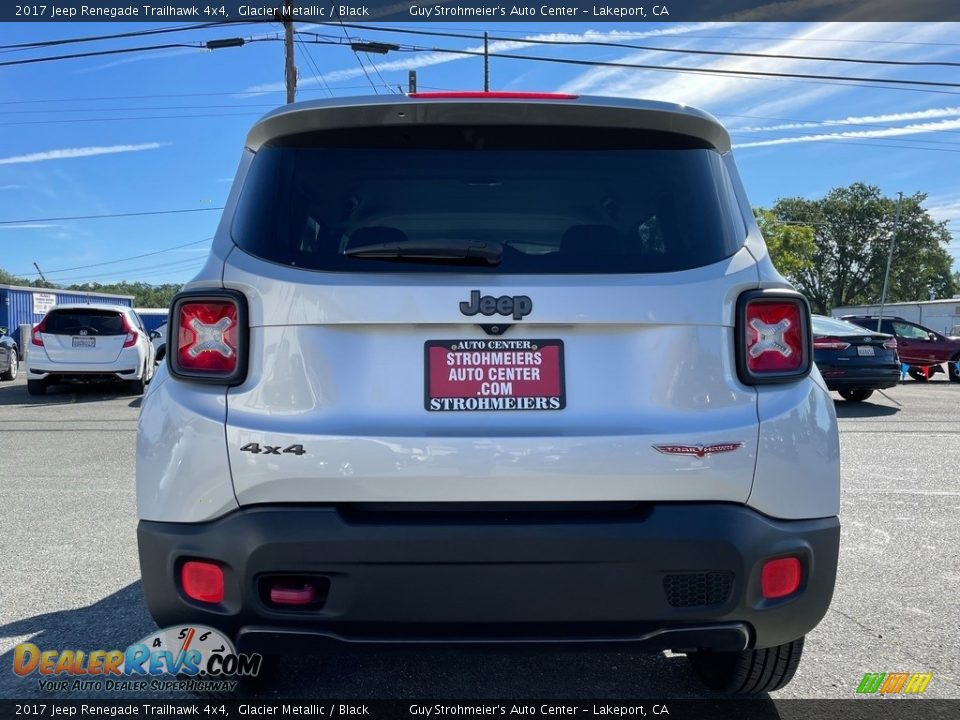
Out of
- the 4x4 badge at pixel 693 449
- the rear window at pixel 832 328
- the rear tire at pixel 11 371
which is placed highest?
the 4x4 badge at pixel 693 449

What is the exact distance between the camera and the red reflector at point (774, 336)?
216cm

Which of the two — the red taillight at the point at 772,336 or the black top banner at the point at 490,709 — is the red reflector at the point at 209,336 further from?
the red taillight at the point at 772,336

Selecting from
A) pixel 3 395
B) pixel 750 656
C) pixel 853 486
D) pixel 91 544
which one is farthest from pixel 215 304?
pixel 3 395

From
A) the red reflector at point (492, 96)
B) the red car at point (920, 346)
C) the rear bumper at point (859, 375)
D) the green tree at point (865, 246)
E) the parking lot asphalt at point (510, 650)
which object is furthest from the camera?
the green tree at point (865, 246)

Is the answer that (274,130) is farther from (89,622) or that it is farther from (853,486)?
(853,486)

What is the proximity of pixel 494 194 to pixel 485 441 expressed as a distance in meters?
0.78

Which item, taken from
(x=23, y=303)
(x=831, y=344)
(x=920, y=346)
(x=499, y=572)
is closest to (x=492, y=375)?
(x=499, y=572)

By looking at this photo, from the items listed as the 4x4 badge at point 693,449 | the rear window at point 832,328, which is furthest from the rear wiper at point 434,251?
the rear window at point 832,328

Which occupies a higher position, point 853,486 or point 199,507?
point 199,507

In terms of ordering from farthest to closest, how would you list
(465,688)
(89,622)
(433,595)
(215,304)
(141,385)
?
(141,385)
(89,622)
(465,688)
(215,304)
(433,595)

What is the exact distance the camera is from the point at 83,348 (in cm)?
1335

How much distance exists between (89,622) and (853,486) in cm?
557

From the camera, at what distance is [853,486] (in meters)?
6.31

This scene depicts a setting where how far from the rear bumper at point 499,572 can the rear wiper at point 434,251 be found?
2.26ft
